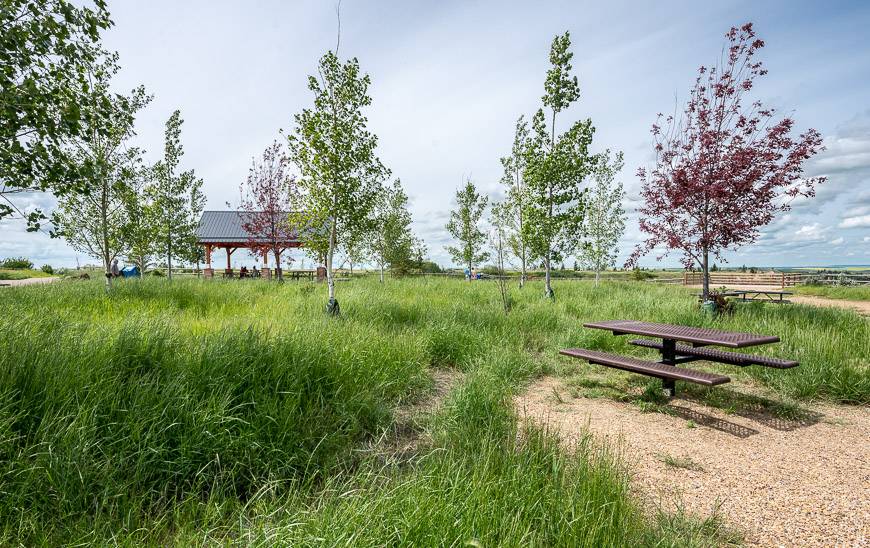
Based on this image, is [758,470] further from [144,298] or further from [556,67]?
[556,67]

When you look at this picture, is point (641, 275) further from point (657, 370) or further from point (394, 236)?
point (657, 370)

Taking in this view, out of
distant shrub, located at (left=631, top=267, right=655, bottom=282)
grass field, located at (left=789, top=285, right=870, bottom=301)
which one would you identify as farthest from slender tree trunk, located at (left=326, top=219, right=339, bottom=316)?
distant shrub, located at (left=631, top=267, right=655, bottom=282)

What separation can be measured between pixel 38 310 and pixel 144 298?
7.56 ft

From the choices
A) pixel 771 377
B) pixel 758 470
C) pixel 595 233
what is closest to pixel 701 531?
pixel 758 470

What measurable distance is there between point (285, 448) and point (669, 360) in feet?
14.6

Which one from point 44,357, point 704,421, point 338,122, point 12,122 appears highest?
point 338,122

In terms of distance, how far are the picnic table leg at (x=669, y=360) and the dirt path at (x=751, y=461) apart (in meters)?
0.15

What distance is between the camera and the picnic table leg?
15.6 ft

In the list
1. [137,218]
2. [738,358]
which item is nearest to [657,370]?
[738,358]

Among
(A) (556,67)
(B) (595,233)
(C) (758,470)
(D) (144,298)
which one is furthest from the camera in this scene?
(B) (595,233)

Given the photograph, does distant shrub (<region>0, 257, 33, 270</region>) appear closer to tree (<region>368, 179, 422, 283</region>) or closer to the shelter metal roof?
the shelter metal roof

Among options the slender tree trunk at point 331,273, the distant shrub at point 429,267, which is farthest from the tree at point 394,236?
the slender tree trunk at point 331,273

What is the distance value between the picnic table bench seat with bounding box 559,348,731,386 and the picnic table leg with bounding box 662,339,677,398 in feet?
0.73

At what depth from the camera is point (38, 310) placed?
20.0ft
